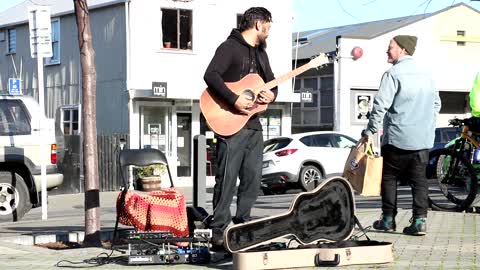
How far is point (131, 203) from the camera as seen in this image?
23.9ft

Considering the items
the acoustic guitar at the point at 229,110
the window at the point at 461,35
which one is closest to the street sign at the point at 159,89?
the window at the point at 461,35

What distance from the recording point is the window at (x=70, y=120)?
29250 millimetres

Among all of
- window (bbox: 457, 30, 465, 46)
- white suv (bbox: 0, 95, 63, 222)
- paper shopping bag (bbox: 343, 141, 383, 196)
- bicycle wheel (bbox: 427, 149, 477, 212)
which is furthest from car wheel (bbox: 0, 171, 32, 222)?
window (bbox: 457, 30, 465, 46)

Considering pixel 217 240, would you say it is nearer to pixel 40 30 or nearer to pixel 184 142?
pixel 40 30

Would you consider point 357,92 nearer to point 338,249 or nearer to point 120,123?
point 120,123

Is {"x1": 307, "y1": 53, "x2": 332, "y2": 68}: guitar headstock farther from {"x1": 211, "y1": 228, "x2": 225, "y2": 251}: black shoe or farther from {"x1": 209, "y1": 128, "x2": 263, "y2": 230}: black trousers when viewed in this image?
{"x1": 211, "y1": 228, "x2": 225, "y2": 251}: black shoe

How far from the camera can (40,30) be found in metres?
14.6

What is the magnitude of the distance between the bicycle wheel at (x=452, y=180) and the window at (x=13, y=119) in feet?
21.4

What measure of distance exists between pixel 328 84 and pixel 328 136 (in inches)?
484

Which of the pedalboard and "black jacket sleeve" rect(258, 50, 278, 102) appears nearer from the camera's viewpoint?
the pedalboard

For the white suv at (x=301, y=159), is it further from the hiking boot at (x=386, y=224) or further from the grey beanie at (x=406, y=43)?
the grey beanie at (x=406, y=43)

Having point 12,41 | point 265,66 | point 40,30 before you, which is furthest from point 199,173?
point 12,41

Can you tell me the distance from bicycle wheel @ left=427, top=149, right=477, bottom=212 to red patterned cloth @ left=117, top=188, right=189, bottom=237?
13.9ft

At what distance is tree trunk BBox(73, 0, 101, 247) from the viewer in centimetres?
887
